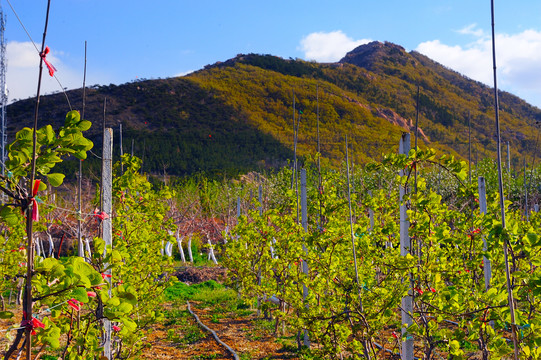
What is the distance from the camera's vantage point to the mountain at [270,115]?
53688 mm

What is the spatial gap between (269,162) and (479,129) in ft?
167

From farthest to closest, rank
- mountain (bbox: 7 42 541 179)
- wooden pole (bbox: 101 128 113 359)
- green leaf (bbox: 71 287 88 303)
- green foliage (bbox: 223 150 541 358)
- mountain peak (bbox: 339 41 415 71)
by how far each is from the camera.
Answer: mountain peak (bbox: 339 41 415 71)
mountain (bbox: 7 42 541 179)
wooden pole (bbox: 101 128 113 359)
green foliage (bbox: 223 150 541 358)
green leaf (bbox: 71 287 88 303)

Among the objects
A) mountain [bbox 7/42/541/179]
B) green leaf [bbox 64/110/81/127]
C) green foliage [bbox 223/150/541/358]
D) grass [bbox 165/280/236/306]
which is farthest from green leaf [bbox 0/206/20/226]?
mountain [bbox 7/42/541/179]

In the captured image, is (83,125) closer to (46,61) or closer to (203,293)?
(46,61)

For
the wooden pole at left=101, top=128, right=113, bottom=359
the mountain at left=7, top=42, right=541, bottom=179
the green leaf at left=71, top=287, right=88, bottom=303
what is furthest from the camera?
the mountain at left=7, top=42, right=541, bottom=179

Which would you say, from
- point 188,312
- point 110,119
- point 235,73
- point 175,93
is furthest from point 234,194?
point 235,73

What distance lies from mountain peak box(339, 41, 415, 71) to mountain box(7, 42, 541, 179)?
16.0 m

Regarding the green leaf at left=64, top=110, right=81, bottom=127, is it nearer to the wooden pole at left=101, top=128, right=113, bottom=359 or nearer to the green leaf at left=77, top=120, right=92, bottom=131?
the green leaf at left=77, top=120, right=92, bottom=131

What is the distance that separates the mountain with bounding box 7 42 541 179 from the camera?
5369 centimetres

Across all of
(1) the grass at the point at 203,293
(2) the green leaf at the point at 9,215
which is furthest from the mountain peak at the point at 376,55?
(2) the green leaf at the point at 9,215

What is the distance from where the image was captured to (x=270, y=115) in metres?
72.4

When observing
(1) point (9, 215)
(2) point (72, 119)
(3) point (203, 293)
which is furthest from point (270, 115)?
(1) point (9, 215)

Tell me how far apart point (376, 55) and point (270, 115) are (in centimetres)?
7512

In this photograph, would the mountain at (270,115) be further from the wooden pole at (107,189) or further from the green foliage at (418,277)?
the wooden pole at (107,189)
